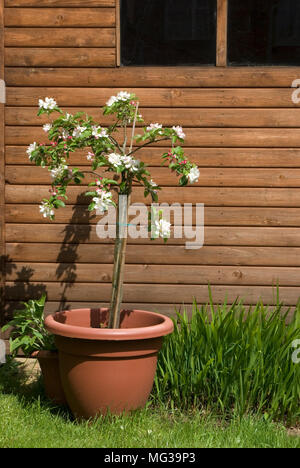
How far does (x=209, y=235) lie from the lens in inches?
170

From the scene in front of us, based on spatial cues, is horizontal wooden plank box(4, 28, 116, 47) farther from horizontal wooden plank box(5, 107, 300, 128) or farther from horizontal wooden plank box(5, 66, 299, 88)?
horizontal wooden plank box(5, 107, 300, 128)

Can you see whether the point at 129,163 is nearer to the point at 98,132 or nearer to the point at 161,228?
the point at 98,132

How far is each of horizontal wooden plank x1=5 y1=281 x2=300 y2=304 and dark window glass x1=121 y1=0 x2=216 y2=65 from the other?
68.3 inches

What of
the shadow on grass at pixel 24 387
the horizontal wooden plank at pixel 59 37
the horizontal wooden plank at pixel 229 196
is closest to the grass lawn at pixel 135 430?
the shadow on grass at pixel 24 387

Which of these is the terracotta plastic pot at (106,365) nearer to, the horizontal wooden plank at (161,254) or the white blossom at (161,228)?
the white blossom at (161,228)

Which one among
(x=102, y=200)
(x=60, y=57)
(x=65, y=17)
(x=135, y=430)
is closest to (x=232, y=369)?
(x=135, y=430)

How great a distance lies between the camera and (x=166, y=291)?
14.2 ft

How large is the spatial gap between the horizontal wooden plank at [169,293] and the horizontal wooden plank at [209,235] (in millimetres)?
341

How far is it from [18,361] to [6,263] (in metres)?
0.77

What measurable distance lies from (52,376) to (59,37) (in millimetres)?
2528

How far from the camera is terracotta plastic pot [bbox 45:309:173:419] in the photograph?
314cm

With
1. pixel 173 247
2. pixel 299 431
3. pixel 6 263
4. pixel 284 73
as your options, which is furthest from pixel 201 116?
pixel 299 431

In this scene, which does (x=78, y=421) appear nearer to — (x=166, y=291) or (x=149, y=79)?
(x=166, y=291)
